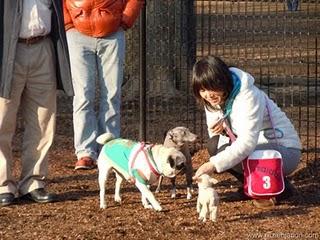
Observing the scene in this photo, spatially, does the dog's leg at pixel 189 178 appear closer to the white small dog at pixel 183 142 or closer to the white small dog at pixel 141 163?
the white small dog at pixel 183 142

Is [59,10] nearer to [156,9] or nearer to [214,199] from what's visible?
[214,199]

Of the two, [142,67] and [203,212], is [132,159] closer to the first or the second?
[203,212]

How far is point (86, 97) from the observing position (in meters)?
7.96

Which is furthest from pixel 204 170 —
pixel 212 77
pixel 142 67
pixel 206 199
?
pixel 142 67

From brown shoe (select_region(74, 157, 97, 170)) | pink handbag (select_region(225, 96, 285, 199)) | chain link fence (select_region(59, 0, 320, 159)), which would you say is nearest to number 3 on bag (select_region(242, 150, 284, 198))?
pink handbag (select_region(225, 96, 285, 199))

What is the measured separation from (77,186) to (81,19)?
1.54 m

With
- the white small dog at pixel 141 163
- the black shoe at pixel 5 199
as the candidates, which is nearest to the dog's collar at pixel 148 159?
the white small dog at pixel 141 163

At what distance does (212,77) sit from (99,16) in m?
2.07

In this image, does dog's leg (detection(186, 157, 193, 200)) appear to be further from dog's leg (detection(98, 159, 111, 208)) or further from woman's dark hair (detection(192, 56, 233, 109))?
woman's dark hair (detection(192, 56, 233, 109))

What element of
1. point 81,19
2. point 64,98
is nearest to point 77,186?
point 81,19

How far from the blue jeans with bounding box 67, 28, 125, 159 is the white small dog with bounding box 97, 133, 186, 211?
1.53 meters

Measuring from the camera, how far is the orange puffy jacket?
305 inches

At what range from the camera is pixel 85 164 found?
784cm

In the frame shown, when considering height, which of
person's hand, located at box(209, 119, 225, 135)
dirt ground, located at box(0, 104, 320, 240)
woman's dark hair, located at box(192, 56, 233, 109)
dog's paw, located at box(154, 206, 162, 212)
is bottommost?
dirt ground, located at box(0, 104, 320, 240)
